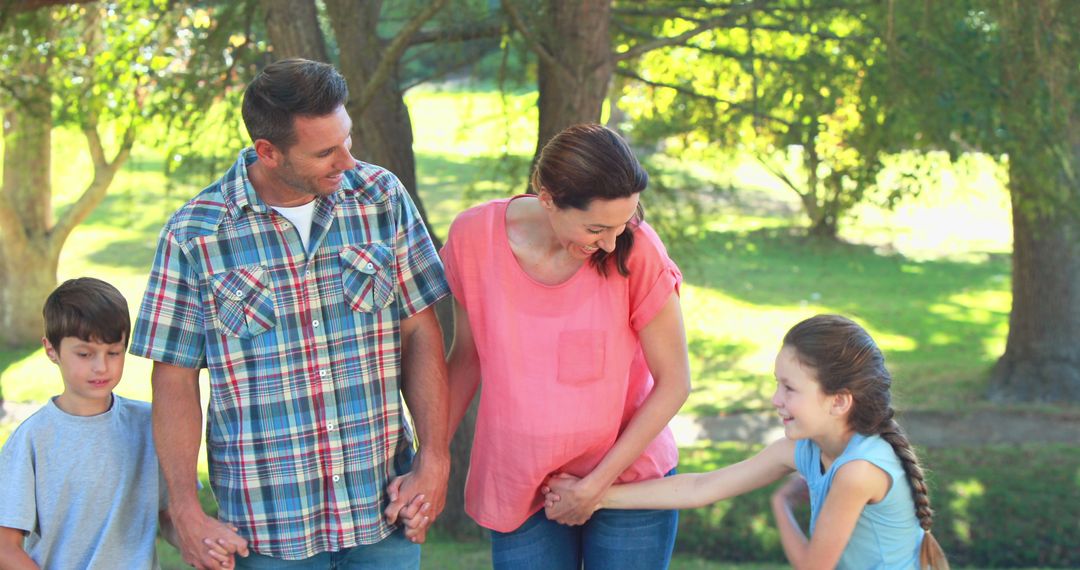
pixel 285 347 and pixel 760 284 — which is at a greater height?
pixel 285 347

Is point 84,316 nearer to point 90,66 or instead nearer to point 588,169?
point 588,169

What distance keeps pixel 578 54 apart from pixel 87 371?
10.2 feet

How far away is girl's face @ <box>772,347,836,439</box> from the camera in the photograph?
2.49m

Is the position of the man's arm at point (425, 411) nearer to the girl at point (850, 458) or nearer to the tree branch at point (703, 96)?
the girl at point (850, 458)

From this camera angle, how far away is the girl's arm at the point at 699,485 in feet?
8.64

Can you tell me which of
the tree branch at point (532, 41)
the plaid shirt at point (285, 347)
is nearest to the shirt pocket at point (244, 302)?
the plaid shirt at point (285, 347)

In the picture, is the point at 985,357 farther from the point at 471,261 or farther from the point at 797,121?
the point at 471,261

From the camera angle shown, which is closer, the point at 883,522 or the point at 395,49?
the point at 883,522

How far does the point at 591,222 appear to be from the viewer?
7.95 feet

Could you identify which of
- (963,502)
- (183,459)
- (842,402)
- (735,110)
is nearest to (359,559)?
(183,459)

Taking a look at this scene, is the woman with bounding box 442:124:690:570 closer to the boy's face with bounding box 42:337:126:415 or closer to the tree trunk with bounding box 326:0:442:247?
the boy's face with bounding box 42:337:126:415

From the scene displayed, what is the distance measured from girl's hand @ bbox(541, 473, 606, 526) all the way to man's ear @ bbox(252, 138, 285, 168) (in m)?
0.94

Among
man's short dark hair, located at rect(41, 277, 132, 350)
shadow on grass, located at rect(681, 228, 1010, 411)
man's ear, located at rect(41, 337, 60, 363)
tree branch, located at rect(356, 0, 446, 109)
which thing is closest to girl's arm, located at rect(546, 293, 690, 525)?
man's short dark hair, located at rect(41, 277, 132, 350)

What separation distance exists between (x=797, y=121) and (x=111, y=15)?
5266 mm
